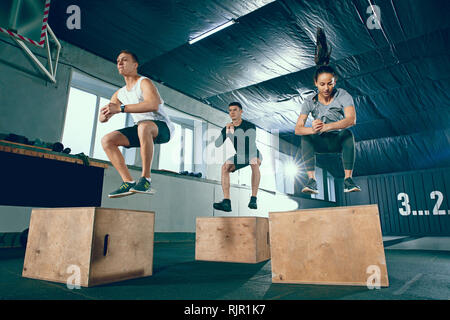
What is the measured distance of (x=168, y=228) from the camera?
17.6 ft

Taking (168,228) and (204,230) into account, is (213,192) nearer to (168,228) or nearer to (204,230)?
(168,228)

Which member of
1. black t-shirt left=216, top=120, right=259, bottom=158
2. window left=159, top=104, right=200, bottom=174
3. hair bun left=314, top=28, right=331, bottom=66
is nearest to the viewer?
hair bun left=314, top=28, right=331, bottom=66

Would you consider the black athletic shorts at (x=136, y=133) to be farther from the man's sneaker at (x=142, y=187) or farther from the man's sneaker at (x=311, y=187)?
the man's sneaker at (x=311, y=187)

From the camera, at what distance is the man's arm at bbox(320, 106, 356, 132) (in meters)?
1.96

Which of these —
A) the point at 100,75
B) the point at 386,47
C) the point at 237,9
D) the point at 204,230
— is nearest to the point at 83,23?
the point at 100,75

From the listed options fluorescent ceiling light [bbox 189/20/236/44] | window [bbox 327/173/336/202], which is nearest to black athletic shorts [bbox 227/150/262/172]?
fluorescent ceiling light [bbox 189/20/236/44]

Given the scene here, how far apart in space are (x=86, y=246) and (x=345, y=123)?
1.98 m

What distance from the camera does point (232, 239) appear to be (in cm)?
301

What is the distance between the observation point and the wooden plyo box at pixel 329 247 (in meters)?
1.74

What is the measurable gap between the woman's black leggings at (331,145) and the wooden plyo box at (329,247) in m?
0.42

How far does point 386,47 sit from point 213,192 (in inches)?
177

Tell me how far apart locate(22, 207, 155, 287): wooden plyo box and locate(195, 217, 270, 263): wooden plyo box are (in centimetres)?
104

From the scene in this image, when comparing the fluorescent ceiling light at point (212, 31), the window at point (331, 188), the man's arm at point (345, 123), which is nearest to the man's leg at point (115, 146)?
the man's arm at point (345, 123)

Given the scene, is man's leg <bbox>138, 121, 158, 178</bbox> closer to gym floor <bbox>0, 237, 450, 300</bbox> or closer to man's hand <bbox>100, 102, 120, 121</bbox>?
man's hand <bbox>100, 102, 120, 121</bbox>
